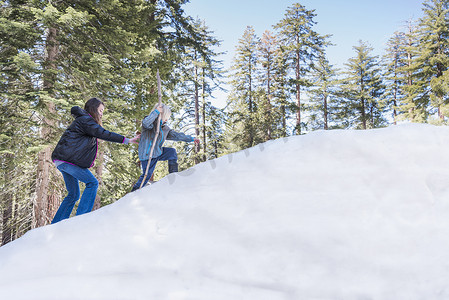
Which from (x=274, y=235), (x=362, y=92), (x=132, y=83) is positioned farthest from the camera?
(x=362, y=92)

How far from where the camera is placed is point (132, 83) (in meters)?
8.62

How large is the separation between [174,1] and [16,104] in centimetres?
704

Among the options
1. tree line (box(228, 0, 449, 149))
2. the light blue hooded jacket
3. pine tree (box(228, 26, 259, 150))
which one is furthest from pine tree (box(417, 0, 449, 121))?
the light blue hooded jacket

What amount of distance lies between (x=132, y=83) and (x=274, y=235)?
8.12 meters

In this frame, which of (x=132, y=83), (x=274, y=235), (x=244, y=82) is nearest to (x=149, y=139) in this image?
(x=274, y=235)

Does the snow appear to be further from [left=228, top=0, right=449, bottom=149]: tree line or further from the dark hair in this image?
[left=228, top=0, right=449, bottom=149]: tree line

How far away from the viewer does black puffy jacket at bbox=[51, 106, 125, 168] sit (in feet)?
10.2

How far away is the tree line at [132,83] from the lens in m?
6.00

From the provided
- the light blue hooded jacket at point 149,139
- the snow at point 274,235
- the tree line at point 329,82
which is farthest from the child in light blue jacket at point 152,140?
the tree line at point 329,82

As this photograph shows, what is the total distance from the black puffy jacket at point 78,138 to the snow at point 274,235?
3.62ft

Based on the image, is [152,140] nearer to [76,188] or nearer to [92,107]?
[92,107]

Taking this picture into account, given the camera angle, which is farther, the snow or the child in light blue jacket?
the child in light blue jacket

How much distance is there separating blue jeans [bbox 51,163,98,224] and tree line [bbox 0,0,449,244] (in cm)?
273

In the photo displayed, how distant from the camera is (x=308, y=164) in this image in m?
2.38
